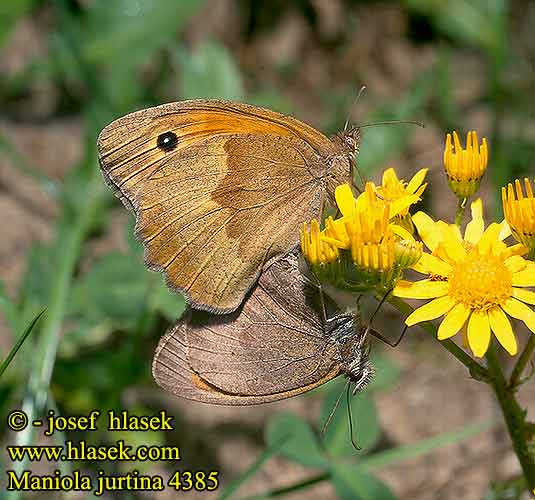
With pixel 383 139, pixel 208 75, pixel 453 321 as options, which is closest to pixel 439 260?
pixel 453 321

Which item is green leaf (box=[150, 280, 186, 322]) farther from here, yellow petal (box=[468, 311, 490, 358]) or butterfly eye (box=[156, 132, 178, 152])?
yellow petal (box=[468, 311, 490, 358])

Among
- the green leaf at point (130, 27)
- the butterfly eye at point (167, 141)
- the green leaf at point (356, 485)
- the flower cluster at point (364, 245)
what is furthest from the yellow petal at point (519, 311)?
the green leaf at point (130, 27)

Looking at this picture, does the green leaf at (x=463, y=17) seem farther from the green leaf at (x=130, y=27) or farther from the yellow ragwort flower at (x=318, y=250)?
the yellow ragwort flower at (x=318, y=250)

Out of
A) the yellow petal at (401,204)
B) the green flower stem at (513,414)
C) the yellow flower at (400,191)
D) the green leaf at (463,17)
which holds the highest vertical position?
the green leaf at (463,17)

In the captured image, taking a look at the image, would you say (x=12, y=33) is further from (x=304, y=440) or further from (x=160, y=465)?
(x=304, y=440)

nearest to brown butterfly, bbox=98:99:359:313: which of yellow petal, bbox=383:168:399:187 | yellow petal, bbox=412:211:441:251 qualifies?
yellow petal, bbox=383:168:399:187

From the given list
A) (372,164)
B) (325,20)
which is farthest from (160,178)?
(325,20)
